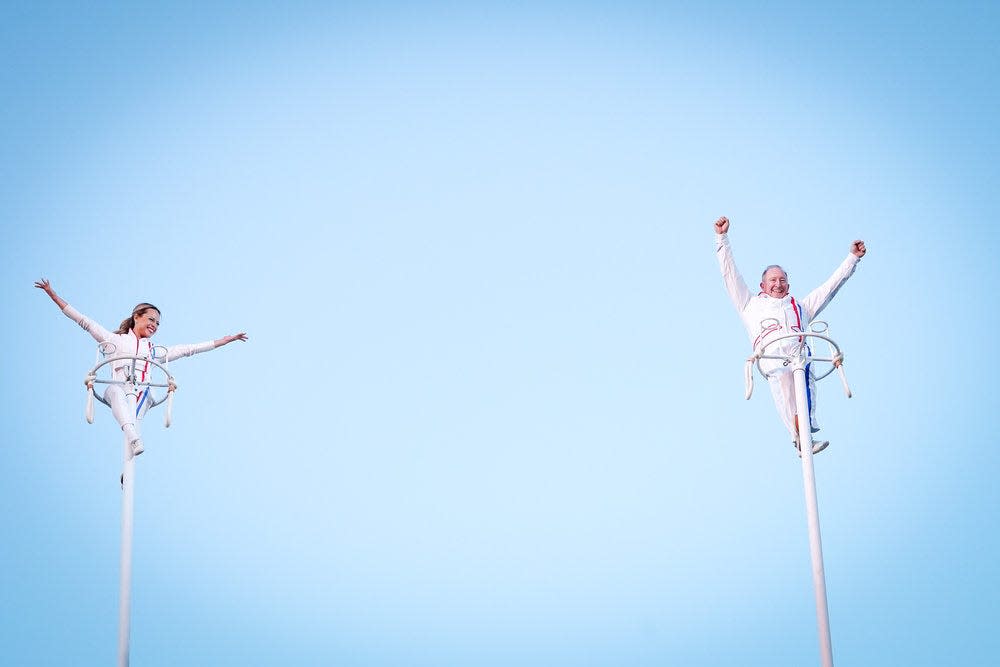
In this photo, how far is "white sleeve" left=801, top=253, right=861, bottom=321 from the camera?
1816 cm

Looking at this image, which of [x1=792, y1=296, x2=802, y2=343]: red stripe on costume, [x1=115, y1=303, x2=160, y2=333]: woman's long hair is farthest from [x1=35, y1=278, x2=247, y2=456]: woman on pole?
[x1=792, y1=296, x2=802, y2=343]: red stripe on costume

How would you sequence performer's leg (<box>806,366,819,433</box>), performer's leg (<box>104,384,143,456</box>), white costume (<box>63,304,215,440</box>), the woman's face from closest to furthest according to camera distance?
1. performer's leg (<box>806,366,819,433</box>)
2. performer's leg (<box>104,384,143,456</box>)
3. white costume (<box>63,304,215,440</box>)
4. the woman's face

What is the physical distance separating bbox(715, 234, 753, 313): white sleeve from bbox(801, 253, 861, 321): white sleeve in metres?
0.82

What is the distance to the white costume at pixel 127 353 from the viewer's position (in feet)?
59.4

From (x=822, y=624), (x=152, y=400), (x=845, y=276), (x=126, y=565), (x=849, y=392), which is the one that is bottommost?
(x=822, y=624)

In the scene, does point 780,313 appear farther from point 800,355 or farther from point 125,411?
point 125,411

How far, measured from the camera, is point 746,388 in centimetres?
1620

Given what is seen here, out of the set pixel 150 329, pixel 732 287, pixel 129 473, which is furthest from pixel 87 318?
pixel 732 287

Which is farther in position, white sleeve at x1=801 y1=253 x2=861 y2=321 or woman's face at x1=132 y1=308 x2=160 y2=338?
woman's face at x1=132 y1=308 x2=160 y2=338

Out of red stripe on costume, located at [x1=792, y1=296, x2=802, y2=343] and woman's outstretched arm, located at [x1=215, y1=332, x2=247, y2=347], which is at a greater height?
woman's outstretched arm, located at [x1=215, y1=332, x2=247, y2=347]

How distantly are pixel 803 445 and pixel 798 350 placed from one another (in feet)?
4.07

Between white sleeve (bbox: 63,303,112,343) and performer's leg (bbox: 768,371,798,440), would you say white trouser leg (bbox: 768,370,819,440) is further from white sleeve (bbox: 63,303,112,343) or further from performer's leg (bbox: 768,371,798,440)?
white sleeve (bbox: 63,303,112,343)

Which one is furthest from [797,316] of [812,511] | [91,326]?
[91,326]

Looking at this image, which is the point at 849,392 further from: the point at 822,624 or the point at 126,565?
the point at 126,565
